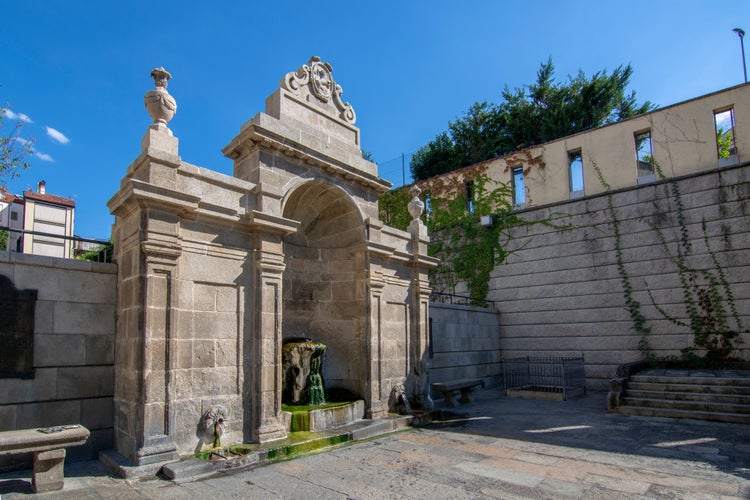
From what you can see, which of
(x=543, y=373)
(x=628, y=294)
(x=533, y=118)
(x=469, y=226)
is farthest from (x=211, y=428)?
(x=533, y=118)

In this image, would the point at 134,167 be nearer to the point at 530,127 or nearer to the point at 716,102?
the point at 716,102

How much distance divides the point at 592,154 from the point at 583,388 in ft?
23.2

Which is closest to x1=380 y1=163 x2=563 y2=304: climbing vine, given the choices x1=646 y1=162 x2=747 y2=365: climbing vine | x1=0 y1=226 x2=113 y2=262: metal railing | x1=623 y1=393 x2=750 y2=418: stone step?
x1=646 y1=162 x2=747 y2=365: climbing vine

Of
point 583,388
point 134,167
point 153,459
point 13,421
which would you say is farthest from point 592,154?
point 13,421

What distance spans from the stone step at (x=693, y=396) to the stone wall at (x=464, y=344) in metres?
4.32

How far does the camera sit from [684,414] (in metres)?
9.40

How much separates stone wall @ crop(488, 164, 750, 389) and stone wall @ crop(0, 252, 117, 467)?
1201cm

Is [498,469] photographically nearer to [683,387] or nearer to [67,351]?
[67,351]

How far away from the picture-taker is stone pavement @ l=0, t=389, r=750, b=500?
511 cm

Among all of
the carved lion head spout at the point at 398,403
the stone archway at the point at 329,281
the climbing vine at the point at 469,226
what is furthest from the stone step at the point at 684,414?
the climbing vine at the point at 469,226

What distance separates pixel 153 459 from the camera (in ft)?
18.1

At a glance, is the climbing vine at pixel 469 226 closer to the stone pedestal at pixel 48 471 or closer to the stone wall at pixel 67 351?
the stone wall at pixel 67 351

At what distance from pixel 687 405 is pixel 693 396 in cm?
32

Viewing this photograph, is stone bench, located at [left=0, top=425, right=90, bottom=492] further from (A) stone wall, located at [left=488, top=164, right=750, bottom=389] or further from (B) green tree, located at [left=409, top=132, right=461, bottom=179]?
(B) green tree, located at [left=409, top=132, right=461, bottom=179]
